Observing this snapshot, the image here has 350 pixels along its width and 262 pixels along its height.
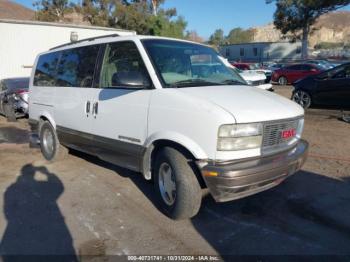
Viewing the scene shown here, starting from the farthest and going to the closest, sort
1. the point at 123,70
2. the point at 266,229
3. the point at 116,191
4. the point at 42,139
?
the point at 42,139, the point at 116,191, the point at 123,70, the point at 266,229

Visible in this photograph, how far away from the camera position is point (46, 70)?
20.9 ft

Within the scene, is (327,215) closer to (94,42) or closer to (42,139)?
(94,42)

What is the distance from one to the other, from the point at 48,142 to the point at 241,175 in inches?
170

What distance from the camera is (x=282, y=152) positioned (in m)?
3.93

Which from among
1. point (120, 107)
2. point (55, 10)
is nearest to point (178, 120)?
point (120, 107)

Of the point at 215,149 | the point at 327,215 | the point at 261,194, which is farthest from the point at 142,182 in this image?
the point at 327,215

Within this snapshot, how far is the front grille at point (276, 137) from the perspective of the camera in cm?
374

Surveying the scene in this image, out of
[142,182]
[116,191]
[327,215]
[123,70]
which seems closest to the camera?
[327,215]

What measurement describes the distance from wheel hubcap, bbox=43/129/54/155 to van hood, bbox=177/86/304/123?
3.47 m

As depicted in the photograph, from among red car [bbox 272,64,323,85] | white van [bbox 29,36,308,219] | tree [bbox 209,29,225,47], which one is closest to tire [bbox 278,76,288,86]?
red car [bbox 272,64,323,85]

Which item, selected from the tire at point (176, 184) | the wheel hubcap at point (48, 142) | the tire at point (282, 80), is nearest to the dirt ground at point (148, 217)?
the tire at point (176, 184)

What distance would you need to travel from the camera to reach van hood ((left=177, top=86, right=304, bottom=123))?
3592 millimetres

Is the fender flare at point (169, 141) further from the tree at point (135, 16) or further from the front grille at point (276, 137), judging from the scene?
the tree at point (135, 16)

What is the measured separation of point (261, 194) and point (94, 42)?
3193 millimetres
